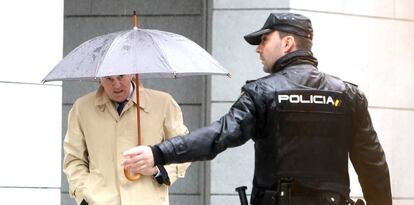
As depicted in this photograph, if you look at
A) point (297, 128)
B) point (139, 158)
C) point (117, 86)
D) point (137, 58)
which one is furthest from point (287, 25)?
point (117, 86)

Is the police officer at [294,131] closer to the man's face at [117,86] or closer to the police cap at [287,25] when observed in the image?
the police cap at [287,25]

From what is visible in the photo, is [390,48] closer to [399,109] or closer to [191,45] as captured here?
[399,109]

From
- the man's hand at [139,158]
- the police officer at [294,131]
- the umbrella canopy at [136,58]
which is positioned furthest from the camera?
the umbrella canopy at [136,58]

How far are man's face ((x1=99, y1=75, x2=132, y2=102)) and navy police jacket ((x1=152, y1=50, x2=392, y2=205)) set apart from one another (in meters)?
1.91

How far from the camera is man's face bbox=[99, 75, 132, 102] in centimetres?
751

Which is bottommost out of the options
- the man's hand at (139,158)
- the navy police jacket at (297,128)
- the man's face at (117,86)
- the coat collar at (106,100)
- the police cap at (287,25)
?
the man's hand at (139,158)

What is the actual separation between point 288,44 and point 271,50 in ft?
0.30

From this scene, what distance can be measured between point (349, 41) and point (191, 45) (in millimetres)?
4111

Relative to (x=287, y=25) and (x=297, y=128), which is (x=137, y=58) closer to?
(x=287, y=25)

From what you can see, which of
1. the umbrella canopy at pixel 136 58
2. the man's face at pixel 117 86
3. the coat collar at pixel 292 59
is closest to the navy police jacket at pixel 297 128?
the coat collar at pixel 292 59

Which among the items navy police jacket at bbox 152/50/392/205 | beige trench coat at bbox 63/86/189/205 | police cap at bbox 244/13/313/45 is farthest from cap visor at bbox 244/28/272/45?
beige trench coat at bbox 63/86/189/205

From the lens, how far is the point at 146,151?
17.3 ft

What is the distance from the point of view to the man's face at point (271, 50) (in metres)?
5.85

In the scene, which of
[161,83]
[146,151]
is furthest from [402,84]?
[146,151]
